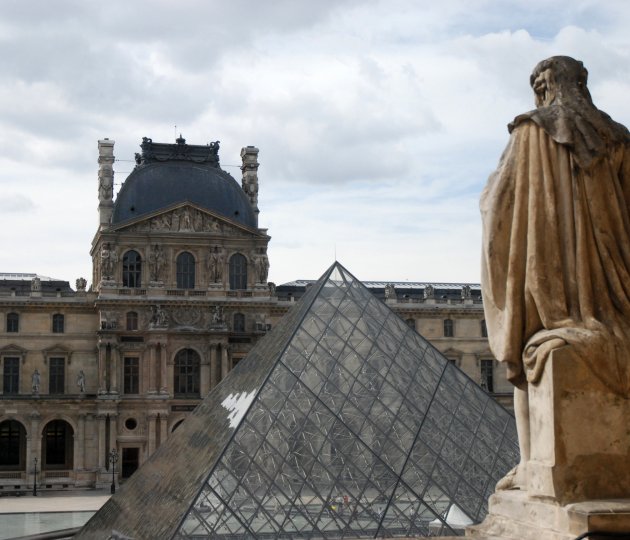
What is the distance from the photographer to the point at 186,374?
49.6 meters

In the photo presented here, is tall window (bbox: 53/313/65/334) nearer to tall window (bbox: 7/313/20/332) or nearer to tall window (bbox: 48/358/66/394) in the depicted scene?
tall window (bbox: 48/358/66/394)

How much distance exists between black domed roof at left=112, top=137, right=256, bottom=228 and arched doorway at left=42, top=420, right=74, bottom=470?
385 inches

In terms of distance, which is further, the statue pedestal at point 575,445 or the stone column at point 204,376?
the stone column at point 204,376

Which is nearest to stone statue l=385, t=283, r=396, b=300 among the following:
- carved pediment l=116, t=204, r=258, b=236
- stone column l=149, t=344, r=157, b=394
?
carved pediment l=116, t=204, r=258, b=236

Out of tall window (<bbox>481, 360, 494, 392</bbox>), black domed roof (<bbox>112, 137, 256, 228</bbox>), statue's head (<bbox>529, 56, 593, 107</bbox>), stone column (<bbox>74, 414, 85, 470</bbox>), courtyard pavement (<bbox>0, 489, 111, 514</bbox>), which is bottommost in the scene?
courtyard pavement (<bbox>0, 489, 111, 514</bbox>)

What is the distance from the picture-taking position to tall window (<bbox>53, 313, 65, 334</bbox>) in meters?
49.7

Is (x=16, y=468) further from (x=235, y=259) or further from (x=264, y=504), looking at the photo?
(x=264, y=504)

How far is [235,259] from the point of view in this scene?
50.8 meters

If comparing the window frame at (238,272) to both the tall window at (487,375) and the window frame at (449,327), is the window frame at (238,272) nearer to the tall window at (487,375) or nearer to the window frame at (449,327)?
the window frame at (449,327)

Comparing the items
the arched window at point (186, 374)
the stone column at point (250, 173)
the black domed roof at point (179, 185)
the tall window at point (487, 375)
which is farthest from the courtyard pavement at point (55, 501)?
the tall window at point (487, 375)

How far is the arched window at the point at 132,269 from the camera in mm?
49688

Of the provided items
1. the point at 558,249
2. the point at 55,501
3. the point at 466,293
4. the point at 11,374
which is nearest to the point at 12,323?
the point at 11,374

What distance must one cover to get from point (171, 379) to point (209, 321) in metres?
3.14

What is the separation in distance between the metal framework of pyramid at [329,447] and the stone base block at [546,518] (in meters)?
11.8
